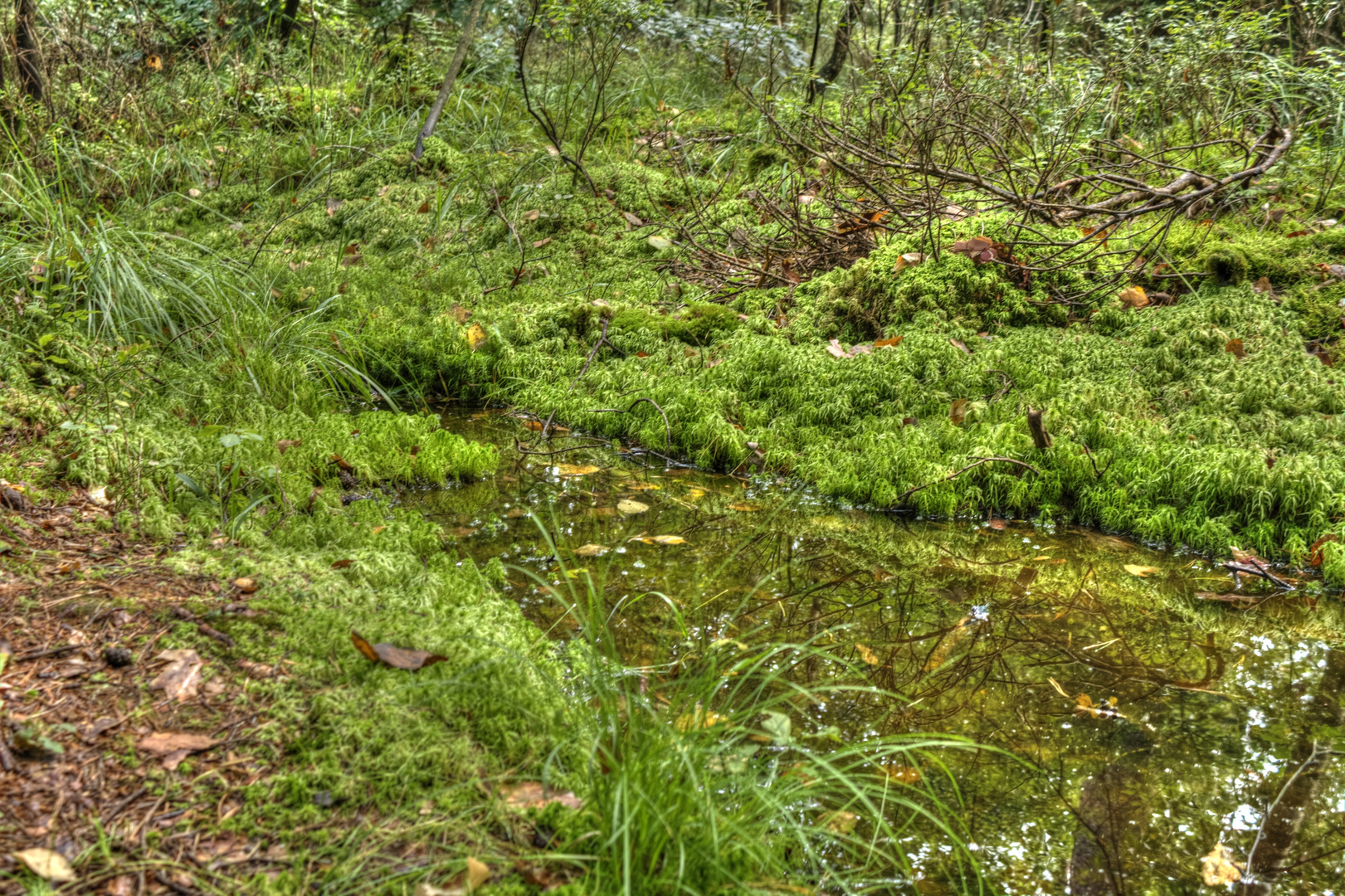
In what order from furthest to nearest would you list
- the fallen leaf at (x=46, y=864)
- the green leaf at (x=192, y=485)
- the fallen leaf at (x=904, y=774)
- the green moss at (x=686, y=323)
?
the green moss at (x=686, y=323) → the green leaf at (x=192, y=485) → the fallen leaf at (x=904, y=774) → the fallen leaf at (x=46, y=864)

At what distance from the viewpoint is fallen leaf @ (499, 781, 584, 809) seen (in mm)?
1661

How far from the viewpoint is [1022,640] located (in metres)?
2.80

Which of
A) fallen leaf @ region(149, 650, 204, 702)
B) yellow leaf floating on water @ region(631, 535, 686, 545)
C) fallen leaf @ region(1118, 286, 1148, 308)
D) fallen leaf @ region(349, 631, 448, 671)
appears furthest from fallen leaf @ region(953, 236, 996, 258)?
fallen leaf @ region(149, 650, 204, 702)

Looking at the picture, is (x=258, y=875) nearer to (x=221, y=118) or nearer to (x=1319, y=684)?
(x=1319, y=684)

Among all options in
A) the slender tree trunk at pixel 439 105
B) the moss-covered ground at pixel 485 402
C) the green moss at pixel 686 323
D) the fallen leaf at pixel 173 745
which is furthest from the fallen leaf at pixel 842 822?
the slender tree trunk at pixel 439 105

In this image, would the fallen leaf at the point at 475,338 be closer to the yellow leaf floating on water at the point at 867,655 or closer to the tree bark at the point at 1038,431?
the tree bark at the point at 1038,431

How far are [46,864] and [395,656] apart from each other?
74 centimetres

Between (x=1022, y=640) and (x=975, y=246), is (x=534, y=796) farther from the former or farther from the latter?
(x=975, y=246)

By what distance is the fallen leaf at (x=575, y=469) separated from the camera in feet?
13.1

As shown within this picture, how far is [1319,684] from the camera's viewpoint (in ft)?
8.46

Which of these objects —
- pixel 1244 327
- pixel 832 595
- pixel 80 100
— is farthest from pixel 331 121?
pixel 1244 327

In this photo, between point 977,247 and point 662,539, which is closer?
point 662,539

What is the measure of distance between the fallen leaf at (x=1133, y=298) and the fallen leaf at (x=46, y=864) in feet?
17.0

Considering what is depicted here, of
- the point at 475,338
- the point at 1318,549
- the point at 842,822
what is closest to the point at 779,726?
the point at 842,822
